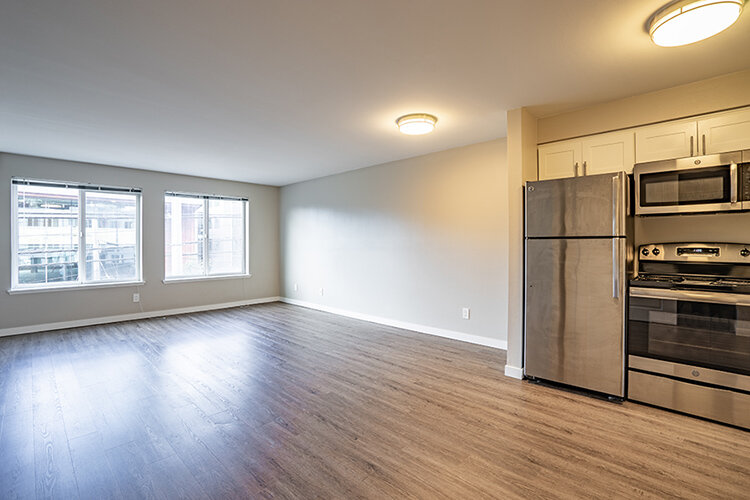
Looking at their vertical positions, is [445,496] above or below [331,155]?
below

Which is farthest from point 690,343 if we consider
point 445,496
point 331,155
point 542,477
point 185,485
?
point 331,155

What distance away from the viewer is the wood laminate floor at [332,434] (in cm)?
180

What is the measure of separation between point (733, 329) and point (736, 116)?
1.53m

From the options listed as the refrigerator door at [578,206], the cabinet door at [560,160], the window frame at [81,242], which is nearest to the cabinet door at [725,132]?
the refrigerator door at [578,206]

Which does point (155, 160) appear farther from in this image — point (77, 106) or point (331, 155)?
point (331, 155)

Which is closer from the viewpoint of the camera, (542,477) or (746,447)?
(542,477)

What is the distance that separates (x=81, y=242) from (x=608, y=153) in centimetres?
688

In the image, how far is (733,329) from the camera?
7.66 feet

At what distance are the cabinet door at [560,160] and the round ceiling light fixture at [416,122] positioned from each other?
1.11 metres

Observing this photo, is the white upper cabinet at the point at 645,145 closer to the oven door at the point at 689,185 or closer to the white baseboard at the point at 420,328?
the oven door at the point at 689,185

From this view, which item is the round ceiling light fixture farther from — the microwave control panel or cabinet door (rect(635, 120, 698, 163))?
the microwave control panel

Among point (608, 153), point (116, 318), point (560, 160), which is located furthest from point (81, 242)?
point (608, 153)

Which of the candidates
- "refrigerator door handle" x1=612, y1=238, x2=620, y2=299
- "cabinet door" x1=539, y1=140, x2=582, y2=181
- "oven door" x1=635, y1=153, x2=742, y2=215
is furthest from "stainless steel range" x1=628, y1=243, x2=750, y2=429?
"cabinet door" x1=539, y1=140, x2=582, y2=181

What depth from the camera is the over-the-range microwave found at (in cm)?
236
